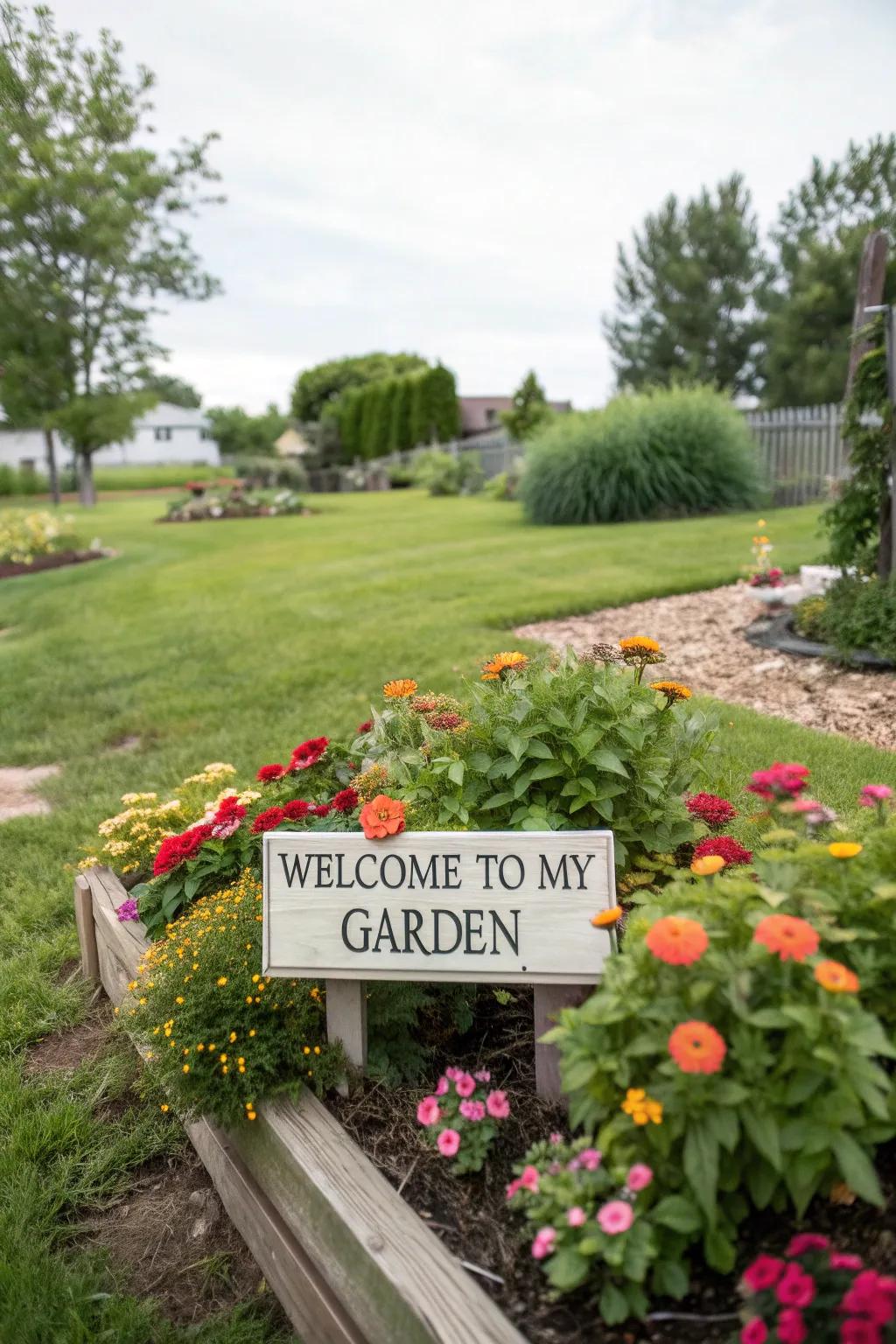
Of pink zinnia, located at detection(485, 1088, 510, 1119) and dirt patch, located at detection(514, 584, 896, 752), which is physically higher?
dirt patch, located at detection(514, 584, 896, 752)

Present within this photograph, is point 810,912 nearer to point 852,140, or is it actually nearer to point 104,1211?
point 104,1211

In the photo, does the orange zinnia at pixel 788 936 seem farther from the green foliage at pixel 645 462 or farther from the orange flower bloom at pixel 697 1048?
the green foliage at pixel 645 462

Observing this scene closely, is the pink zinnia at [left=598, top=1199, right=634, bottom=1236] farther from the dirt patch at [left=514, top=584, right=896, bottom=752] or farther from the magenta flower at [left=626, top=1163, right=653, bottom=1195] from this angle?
the dirt patch at [left=514, top=584, right=896, bottom=752]

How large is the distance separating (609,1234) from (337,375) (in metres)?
48.2

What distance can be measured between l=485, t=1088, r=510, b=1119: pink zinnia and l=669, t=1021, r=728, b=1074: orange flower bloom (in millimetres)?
587

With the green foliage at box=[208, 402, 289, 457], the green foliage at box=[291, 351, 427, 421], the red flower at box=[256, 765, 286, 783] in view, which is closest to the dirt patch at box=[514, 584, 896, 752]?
the red flower at box=[256, 765, 286, 783]

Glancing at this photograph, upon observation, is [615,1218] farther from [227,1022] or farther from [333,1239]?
[227,1022]

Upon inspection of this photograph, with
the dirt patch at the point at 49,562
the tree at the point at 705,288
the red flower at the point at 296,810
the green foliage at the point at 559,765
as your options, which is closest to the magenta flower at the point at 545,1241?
the green foliage at the point at 559,765

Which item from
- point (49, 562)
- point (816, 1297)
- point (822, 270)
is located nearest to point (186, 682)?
point (816, 1297)

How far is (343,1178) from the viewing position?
1.72m

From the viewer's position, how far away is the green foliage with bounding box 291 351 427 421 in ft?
152

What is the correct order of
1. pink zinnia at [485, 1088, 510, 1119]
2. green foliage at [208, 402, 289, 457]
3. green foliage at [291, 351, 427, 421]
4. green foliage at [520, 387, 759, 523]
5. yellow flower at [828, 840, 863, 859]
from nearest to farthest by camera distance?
1. yellow flower at [828, 840, 863, 859]
2. pink zinnia at [485, 1088, 510, 1119]
3. green foliage at [520, 387, 759, 523]
4. green foliage at [291, 351, 427, 421]
5. green foliage at [208, 402, 289, 457]

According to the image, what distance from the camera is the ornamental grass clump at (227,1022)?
1970 mm

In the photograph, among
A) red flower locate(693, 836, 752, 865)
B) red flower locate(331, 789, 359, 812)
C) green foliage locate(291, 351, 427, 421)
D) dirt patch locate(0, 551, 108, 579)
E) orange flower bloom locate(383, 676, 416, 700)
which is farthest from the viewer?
green foliage locate(291, 351, 427, 421)
